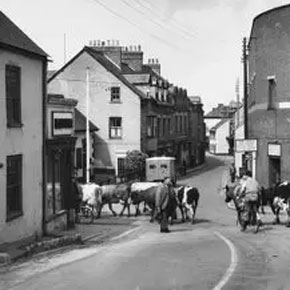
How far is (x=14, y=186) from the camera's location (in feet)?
55.6

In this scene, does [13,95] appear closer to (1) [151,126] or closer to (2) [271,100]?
(2) [271,100]

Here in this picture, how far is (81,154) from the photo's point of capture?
49.9m

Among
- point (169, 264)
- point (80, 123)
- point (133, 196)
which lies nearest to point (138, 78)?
point (80, 123)

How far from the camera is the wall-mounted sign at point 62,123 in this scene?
2002cm

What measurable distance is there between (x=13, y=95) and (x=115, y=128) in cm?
4107

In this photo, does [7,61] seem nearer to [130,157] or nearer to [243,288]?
[243,288]

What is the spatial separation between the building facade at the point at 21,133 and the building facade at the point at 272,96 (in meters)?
17.4

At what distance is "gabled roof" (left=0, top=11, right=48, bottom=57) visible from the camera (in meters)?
16.2

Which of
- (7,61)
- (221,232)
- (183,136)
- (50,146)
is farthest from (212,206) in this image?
(183,136)

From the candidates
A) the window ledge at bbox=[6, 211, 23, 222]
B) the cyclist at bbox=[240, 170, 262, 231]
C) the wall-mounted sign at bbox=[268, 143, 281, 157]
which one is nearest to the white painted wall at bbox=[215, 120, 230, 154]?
the wall-mounted sign at bbox=[268, 143, 281, 157]

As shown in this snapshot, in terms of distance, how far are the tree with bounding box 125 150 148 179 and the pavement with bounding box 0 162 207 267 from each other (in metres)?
23.3

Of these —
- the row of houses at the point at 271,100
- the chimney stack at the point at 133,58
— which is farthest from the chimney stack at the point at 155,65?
the row of houses at the point at 271,100

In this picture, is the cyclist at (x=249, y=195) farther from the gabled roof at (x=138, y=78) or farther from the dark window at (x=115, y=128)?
the gabled roof at (x=138, y=78)

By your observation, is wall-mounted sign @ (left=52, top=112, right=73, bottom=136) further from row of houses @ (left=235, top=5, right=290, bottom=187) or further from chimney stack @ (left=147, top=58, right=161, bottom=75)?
chimney stack @ (left=147, top=58, right=161, bottom=75)
